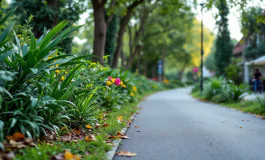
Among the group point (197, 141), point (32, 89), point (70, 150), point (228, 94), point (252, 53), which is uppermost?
point (252, 53)

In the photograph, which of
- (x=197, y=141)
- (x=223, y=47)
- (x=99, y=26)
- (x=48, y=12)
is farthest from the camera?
(x=223, y=47)

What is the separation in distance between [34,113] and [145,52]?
127 feet

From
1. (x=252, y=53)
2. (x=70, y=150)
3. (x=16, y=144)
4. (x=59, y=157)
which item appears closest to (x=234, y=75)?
(x=252, y=53)

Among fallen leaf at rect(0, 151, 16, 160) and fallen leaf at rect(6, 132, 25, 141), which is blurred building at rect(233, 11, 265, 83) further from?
fallen leaf at rect(0, 151, 16, 160)

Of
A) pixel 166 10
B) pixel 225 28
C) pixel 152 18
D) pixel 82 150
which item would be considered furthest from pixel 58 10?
pixel 225 28

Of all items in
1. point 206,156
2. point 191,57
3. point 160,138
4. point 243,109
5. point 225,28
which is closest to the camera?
point 206,156

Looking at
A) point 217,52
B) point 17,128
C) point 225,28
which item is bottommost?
point 17,128

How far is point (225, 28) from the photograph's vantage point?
37.6m

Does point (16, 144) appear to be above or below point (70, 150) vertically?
above

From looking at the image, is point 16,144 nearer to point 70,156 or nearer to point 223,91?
point 70,156

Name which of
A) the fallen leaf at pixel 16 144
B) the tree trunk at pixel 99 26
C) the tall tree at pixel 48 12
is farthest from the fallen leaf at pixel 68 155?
the tall tree at pixel 48 12

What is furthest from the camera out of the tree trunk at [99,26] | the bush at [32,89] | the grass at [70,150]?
the tree trunk at [99,26]

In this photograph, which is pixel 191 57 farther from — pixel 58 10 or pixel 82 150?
pixel 82 150

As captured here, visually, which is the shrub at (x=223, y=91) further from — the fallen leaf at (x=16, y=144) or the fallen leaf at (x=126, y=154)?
the fallen leaf at (x=16, y=144)
